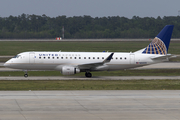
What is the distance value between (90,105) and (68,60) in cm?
1988

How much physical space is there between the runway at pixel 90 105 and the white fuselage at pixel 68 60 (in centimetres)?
1405

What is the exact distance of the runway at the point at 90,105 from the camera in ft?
63.3

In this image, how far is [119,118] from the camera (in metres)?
18.8

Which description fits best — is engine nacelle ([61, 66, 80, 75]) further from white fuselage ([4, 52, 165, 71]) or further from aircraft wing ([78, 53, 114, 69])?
aircraft wing ([78, 53, 114, 69])

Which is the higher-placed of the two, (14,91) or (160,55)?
(160,55)

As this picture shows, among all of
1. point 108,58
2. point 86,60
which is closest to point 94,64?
point 86,60

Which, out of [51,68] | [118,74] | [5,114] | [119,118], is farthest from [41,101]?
[118,74]

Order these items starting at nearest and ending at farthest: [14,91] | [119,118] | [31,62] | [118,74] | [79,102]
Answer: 1. [119,118]
2. [79,102]
3. [14,91]
4. [31,62]
5. [118,74]

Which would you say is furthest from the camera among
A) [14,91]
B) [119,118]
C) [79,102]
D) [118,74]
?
[118,74]

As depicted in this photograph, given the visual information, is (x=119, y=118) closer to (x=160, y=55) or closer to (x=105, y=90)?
(x=105, y=90)

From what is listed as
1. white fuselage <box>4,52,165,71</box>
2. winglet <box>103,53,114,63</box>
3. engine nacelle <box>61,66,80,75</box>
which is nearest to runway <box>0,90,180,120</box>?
winglet <box>103,53,114,63</box>

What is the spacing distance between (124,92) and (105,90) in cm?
206

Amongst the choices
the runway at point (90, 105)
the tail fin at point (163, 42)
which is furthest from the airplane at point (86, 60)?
the runway at point (90, 105)

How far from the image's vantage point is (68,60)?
137ft
